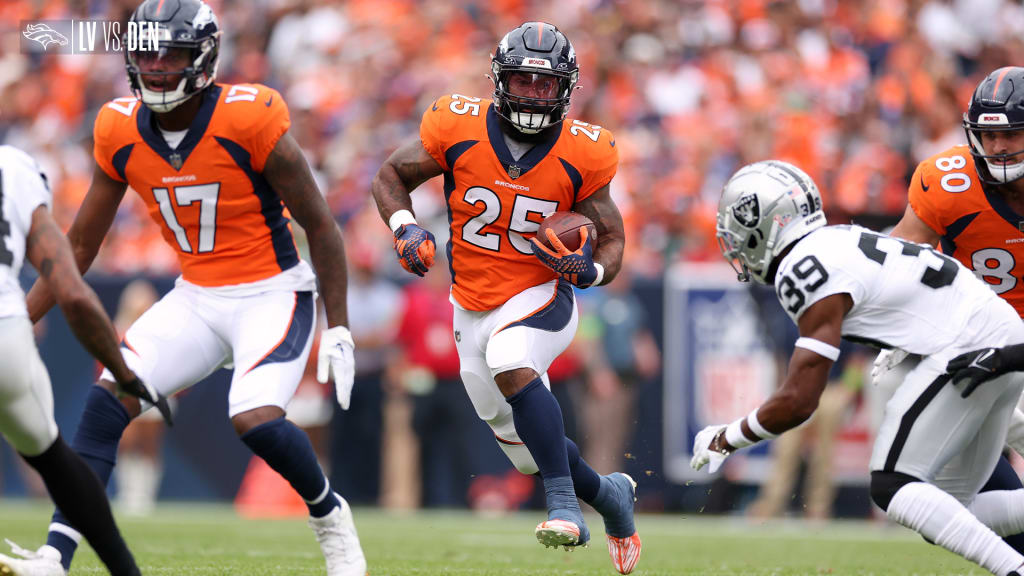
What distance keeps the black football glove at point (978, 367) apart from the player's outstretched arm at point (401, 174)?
2259 millimetres

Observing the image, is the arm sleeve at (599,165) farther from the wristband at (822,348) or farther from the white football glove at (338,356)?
the wristband at (822,348)

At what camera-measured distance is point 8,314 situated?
3588mm

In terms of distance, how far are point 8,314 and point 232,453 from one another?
6.99m

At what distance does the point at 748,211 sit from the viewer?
4.27m

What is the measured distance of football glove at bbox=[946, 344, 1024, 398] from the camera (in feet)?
13.1

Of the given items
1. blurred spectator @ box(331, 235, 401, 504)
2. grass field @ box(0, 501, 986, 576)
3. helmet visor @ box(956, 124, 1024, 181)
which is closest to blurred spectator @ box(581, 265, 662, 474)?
grass field @ box(0, 501, 986, 576)

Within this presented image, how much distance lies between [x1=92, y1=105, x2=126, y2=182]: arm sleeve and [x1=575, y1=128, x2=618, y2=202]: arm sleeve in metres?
1.84

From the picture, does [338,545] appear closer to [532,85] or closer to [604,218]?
[604,218]

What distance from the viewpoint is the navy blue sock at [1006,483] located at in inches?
182

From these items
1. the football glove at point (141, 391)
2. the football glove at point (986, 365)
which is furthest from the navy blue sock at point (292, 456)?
the football glove at point (986, 365)

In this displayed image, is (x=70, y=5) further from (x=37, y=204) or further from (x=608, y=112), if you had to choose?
(x=37, y=204)

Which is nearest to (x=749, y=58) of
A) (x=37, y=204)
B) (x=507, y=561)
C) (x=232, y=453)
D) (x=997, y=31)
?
(x=997, y=31)

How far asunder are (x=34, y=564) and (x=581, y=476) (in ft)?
6.94

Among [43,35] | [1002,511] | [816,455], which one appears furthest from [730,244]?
[43,35]
